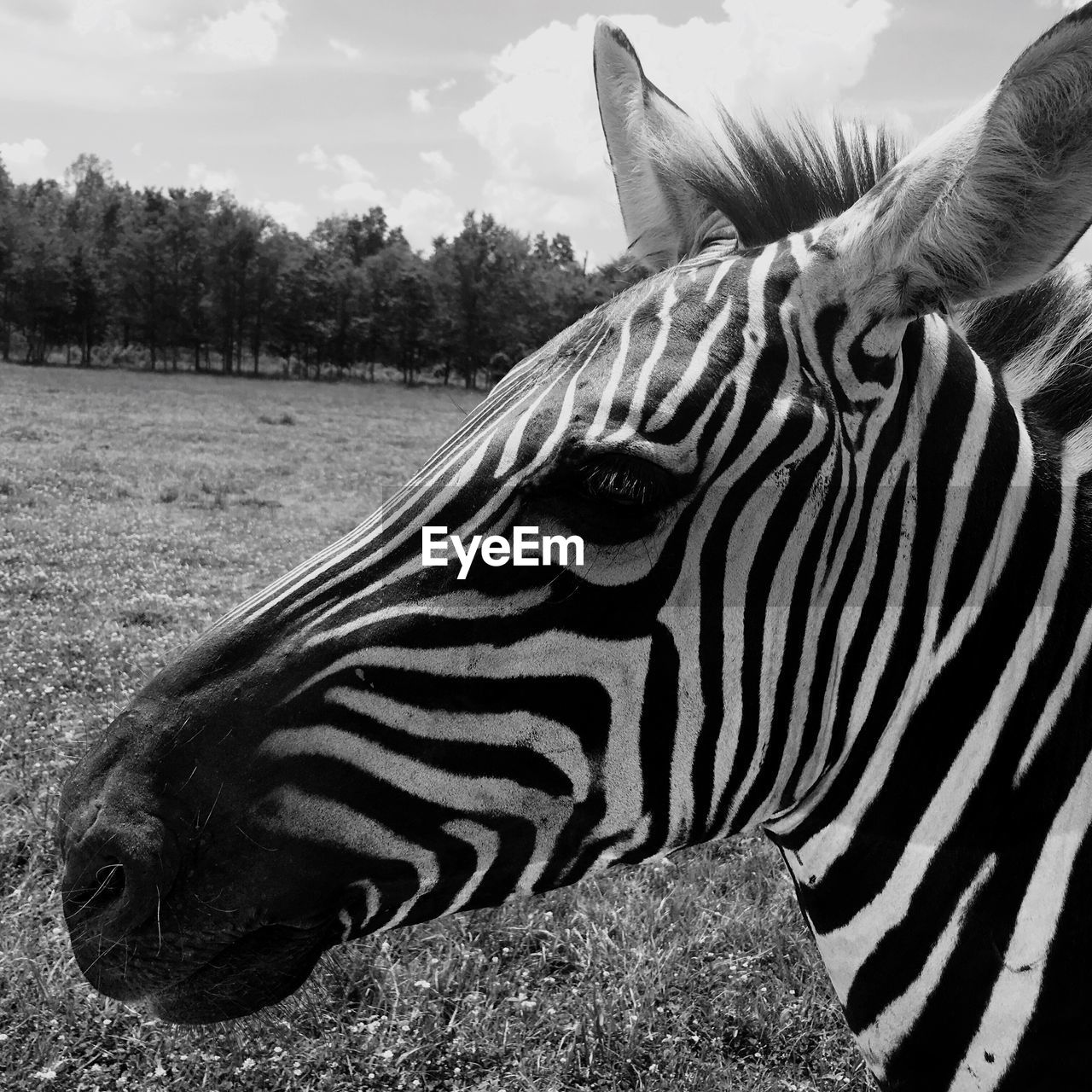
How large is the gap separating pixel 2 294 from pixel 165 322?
9709 millimetres

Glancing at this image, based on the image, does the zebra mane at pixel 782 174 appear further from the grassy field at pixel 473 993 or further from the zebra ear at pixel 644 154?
the grassy field at pixel 473 993

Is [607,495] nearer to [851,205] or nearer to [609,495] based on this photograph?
[609,495]

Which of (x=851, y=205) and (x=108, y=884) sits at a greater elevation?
(x=851, y=205)

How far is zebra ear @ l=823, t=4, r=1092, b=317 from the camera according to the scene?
142 centimetres

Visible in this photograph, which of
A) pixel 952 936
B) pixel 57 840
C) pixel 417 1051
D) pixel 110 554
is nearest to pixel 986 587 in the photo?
pixel 952 936

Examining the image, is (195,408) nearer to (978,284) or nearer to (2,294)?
(978,284)

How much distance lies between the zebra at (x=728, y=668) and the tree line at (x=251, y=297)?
5549cm

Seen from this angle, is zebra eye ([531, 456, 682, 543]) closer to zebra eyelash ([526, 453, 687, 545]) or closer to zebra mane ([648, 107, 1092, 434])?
zebra eyelash ([526, 453, 687, 545])

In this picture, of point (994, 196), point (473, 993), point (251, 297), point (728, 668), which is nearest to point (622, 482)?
point (728, 668)

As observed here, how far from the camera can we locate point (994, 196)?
4.88 ft

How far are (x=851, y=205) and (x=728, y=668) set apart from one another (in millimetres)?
1188

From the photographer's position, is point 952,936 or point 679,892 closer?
point 952,936

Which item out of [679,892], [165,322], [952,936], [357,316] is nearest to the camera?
[952,936]

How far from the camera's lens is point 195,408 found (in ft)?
101
